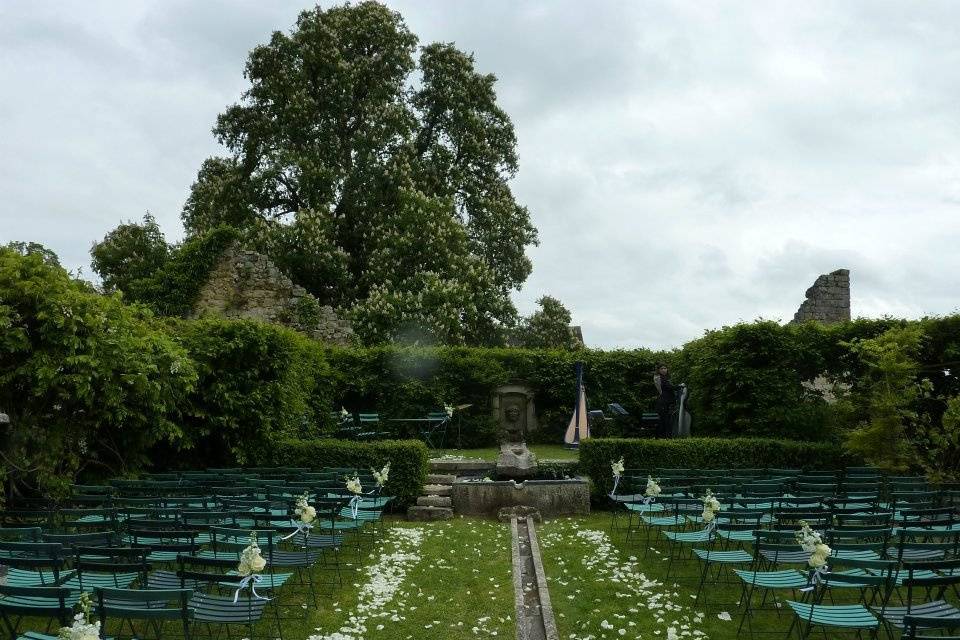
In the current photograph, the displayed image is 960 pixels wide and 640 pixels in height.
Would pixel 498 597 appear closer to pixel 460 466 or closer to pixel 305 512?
pixel 305 512

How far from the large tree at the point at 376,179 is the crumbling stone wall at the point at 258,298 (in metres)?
1.30

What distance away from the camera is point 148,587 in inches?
233

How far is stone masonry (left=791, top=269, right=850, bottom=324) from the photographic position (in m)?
23.2

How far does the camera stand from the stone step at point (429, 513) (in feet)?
37.2

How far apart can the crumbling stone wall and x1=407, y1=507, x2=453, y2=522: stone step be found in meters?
11.3

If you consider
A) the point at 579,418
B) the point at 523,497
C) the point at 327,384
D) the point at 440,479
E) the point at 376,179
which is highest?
the point at 376,179

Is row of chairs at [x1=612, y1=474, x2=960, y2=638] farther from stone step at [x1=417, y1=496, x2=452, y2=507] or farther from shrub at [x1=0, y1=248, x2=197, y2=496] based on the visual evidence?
shrub at [x1=0, y1=248, x2=197, y2=496]

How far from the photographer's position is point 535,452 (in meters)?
17.8

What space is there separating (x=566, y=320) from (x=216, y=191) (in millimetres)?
16489

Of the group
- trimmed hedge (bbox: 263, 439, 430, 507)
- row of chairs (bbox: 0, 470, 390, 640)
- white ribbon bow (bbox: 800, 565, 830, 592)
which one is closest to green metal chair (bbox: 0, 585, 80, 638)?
row of chairs (bbox: 0, 470, 390, 640)

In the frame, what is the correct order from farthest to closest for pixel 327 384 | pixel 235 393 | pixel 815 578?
pixel 327 384, pixel 235 393, pixel 815 578

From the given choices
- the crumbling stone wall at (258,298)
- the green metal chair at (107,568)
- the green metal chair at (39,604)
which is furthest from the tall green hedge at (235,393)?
the crumbling stone wall at (258,298)

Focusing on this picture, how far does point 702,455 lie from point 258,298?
1475cm

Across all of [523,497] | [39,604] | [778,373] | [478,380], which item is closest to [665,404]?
[778,373]
